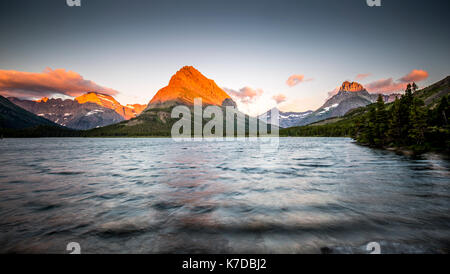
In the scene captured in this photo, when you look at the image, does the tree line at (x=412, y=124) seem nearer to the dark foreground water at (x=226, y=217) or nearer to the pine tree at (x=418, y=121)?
the pine tree at (x=418, y=121)

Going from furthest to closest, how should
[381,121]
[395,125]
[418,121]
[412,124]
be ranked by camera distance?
[381,121] → [395,125] → [412,124] → [418,121]

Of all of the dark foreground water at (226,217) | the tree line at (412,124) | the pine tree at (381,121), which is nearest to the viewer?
the dark foreground water at (226,217)

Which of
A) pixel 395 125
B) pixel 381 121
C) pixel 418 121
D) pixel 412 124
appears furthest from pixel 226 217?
pixel 381 121

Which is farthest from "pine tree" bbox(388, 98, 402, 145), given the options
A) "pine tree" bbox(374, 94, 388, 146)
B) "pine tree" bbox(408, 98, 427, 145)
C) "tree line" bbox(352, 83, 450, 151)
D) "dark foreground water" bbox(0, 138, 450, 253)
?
"dark foreground water" bbox(0, 138, 450, 253)

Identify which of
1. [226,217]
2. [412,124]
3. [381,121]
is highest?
[381,121]

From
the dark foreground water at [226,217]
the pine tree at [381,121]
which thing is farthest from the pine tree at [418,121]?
the dark foreground water at [226,217]

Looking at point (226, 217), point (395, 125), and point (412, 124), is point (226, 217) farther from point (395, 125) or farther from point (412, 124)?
point (395, 125)

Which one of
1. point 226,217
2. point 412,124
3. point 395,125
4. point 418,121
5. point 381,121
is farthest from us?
point 381,121
